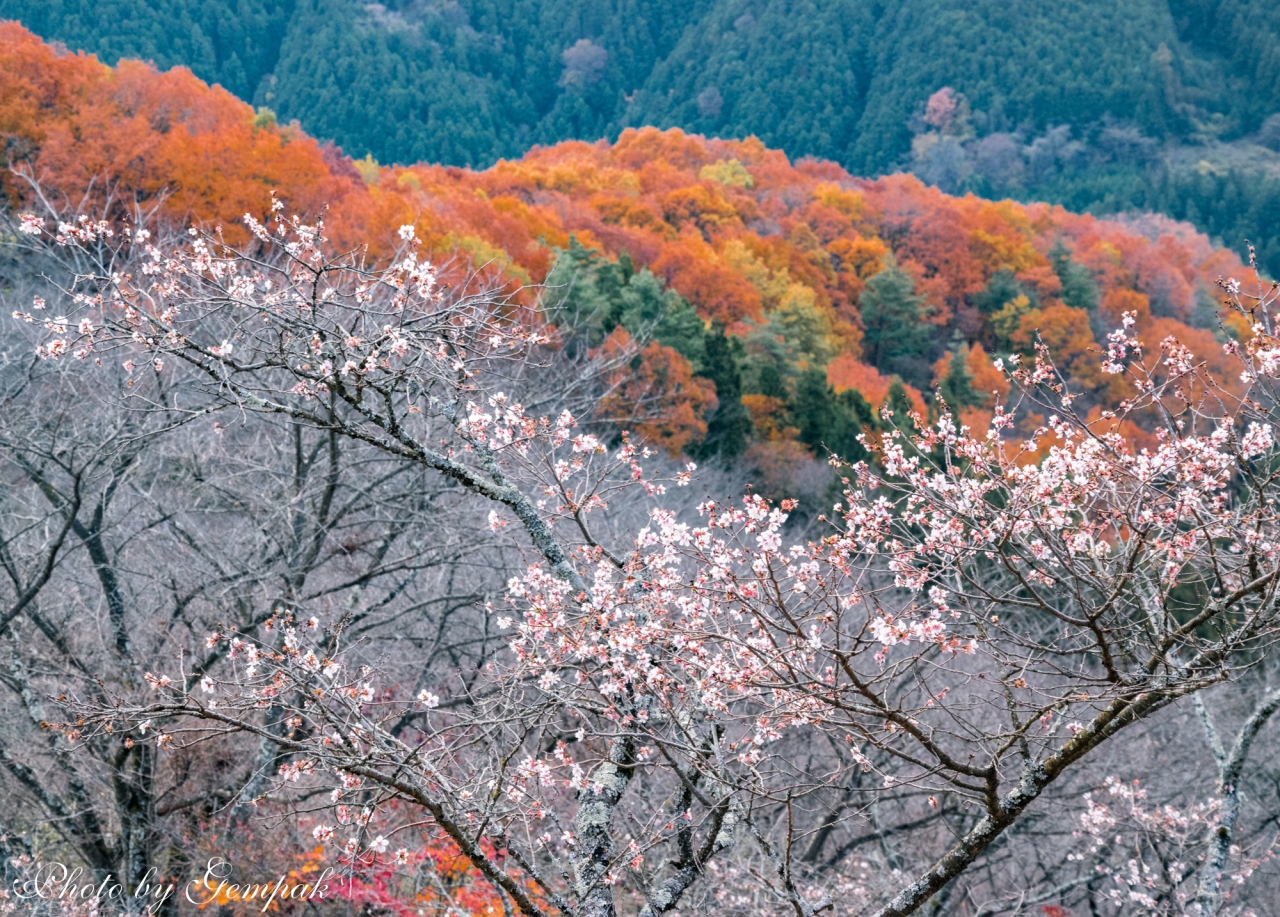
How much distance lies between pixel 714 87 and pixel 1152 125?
37.6 metres

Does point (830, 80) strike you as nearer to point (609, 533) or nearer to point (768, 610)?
point (609, 533)

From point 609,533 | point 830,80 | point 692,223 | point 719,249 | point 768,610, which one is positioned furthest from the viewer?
point 830,80

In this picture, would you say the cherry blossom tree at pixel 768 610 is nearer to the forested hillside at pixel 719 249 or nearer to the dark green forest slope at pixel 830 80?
the forested hillside at pixel 719 249

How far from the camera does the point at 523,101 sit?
9206 cm

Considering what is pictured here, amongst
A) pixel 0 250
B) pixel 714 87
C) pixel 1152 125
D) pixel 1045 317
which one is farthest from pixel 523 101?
pixel 0 250

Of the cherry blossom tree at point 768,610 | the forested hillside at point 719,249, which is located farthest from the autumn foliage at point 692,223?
the cherry blossom tree at point 768,610

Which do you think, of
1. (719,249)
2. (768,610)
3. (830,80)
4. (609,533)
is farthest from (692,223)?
(830,80)

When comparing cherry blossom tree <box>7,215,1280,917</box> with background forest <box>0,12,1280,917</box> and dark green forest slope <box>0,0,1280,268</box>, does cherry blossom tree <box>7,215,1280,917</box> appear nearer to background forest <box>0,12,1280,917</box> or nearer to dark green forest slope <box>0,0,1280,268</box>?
background forest <box>0,12,1280,917</box>

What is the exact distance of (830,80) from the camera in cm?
9056

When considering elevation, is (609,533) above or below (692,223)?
below

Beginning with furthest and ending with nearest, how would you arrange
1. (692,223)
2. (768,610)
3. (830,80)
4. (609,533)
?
(830,80) < (692,223) < (609,533) < (768,610)

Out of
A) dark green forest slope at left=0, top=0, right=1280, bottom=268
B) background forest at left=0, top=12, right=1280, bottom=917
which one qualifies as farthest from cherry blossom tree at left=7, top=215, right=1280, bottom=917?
dark green forest slope at left=0, top=0, right=1280, bottom=268

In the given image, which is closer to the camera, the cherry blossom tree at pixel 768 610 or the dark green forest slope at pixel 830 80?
the cherry blossom tree at pixel 768 610

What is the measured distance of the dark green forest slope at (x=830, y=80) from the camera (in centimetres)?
7481
